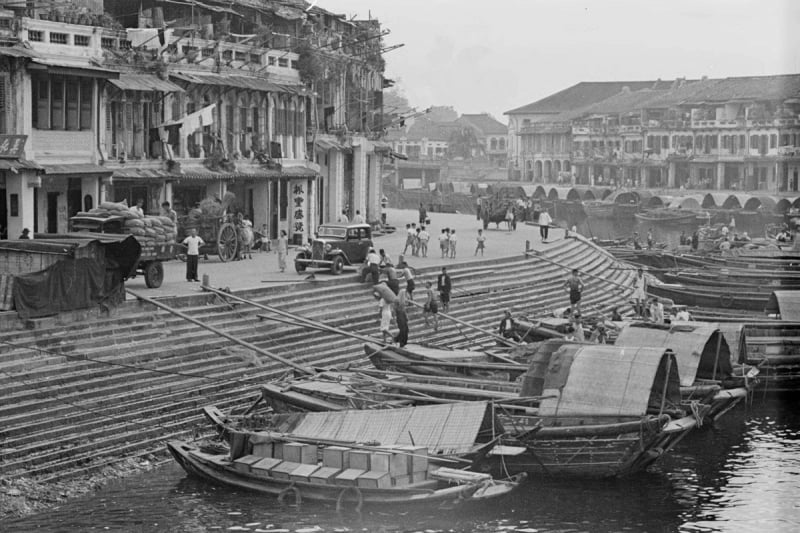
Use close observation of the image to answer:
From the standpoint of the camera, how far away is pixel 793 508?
21.4 metres

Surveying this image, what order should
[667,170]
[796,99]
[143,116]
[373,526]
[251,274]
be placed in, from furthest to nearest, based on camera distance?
[667,170]
[796,99]
[143,116]
[251,274]
[373,526]

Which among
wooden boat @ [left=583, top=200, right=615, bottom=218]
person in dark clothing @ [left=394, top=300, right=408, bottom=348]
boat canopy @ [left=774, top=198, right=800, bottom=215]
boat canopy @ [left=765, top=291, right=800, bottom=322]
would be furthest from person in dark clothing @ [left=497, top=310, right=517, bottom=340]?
wooden boat @ [left=583, top=200, right=615, bottom=218]

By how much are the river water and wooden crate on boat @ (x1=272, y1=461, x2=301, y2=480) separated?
1.34 feet

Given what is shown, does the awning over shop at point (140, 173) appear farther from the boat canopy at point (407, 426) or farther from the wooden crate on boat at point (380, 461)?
the wooden crate on boat at point (380, 461)

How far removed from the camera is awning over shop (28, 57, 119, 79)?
108 ft

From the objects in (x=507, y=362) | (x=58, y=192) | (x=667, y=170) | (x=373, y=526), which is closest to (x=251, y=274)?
(x=58, y=192)

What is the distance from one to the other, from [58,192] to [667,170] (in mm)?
76951

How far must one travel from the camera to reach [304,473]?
2056 centimetres

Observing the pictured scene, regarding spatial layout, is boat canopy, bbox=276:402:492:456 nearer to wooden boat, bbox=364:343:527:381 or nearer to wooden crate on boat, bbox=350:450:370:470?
wooden crate on boat, bbox=350:450:370:470

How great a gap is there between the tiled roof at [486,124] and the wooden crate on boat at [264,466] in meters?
126

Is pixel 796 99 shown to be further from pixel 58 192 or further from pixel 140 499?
pixel 140 499

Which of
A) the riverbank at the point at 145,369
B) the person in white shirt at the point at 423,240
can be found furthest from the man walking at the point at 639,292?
the person in white shirt at the point at 423,240

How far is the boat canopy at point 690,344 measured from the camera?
26.1m

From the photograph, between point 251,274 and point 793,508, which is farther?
point 251,274
